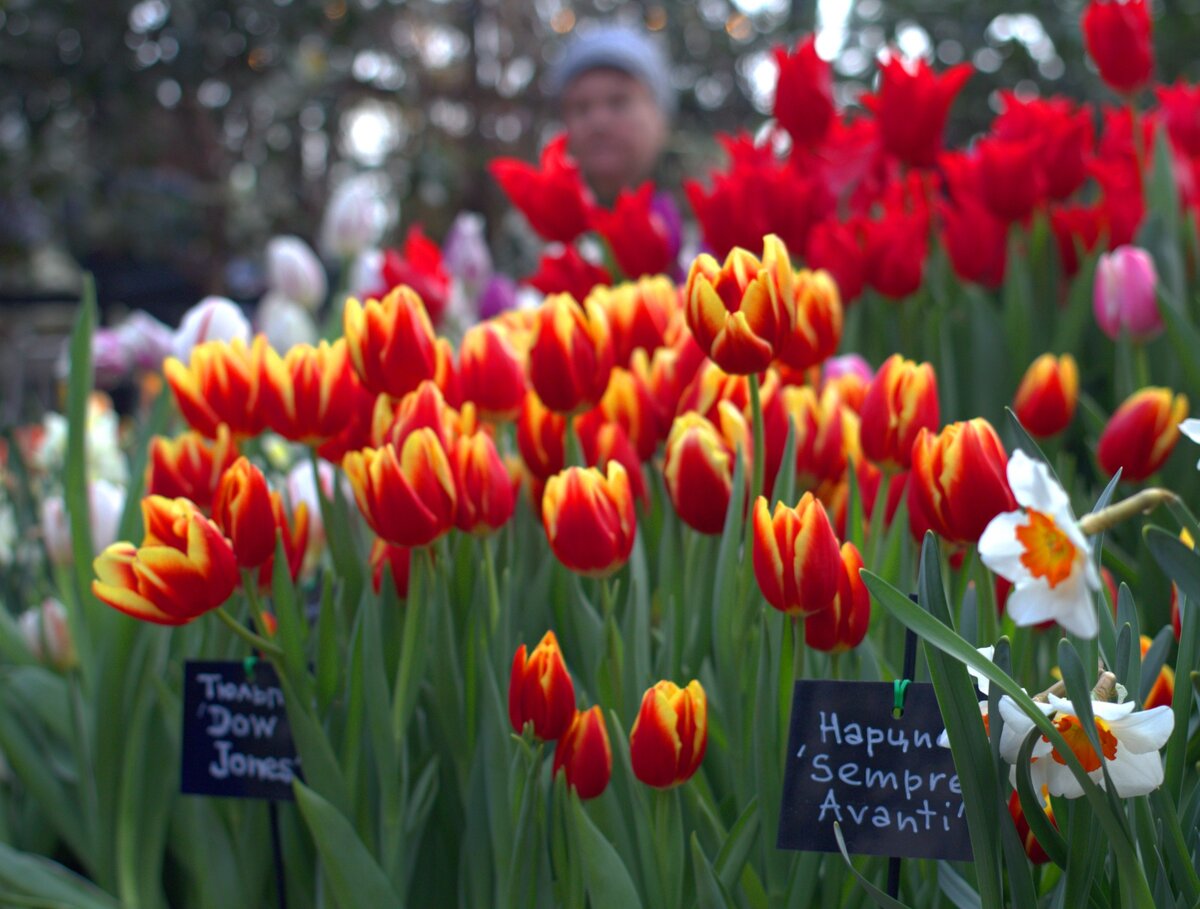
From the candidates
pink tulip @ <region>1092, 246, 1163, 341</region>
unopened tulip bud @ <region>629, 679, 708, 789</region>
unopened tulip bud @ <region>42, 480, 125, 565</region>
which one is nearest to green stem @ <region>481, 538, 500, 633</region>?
unopened tulip bud @ <region>629, 679, 708, 789</region>

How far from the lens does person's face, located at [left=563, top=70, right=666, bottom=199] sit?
8.35ft

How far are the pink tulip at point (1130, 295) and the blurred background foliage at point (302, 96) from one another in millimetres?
2722

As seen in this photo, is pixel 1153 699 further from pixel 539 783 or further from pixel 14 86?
pixel 14 86

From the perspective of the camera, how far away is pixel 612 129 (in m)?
2.54

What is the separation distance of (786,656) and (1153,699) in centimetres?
20

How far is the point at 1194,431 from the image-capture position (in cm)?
43

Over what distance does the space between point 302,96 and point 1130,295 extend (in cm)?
392

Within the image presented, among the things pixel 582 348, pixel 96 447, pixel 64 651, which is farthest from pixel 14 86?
pixel 582 348


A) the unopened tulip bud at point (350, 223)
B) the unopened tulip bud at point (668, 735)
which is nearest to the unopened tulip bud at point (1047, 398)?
the unopened tulip bud at point (668, 735)

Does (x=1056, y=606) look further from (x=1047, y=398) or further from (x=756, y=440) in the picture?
(x=1047, y=398)

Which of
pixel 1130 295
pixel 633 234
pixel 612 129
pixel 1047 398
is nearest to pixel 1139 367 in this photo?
pixel 1130 295

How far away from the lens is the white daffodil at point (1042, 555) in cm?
37

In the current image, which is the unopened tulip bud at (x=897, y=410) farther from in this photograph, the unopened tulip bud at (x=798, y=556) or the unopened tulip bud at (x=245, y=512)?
the unopened tulip bud at (x=245, y=512)

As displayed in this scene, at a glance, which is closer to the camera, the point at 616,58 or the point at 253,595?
the point at 253,595
